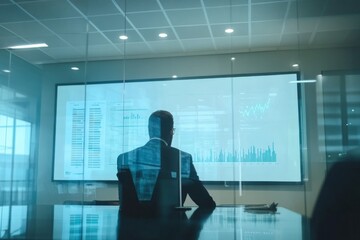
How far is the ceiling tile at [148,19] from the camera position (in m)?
3.79

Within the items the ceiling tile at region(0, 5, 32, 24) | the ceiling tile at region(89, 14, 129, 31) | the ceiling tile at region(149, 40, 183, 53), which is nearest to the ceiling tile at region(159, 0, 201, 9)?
the ceiling tile at region(89, 14, 129, 31)

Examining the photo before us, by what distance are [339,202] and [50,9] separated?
143 inches

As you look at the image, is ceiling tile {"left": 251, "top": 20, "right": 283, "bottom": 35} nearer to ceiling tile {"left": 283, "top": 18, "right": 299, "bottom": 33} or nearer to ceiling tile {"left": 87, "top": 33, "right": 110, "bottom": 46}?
ceiling tile {"left": 283, "top": 18, "right": 299, "bottom": 33}

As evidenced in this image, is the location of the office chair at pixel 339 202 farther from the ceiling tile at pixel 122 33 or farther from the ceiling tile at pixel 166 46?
the ceiling tile at pixel 166 46

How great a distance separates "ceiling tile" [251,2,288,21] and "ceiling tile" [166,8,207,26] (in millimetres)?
558

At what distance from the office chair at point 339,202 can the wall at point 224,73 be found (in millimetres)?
3458

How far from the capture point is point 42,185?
16.5 ft

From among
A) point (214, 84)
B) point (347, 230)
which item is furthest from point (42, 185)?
point (347, 230)

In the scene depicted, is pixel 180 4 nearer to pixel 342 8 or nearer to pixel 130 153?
pixel 342 8

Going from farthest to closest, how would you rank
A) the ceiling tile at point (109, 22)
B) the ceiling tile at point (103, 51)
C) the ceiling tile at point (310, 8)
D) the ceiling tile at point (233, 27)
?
1. the ceiling tile at point (103, 51)
2. the ceiling tile at point (233, 27)
3. the ceiling tile at point (109, 22)
4. the ceiling tile at point (310, 8)

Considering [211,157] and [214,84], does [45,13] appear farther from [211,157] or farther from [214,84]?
[211,157]

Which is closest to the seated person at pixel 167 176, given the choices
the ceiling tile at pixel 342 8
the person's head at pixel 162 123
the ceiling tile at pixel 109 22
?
the person's head at pixel 162 123

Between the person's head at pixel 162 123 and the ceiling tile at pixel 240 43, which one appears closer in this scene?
the person's head at pixel 162 123

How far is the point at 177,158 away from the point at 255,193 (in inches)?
82.7
